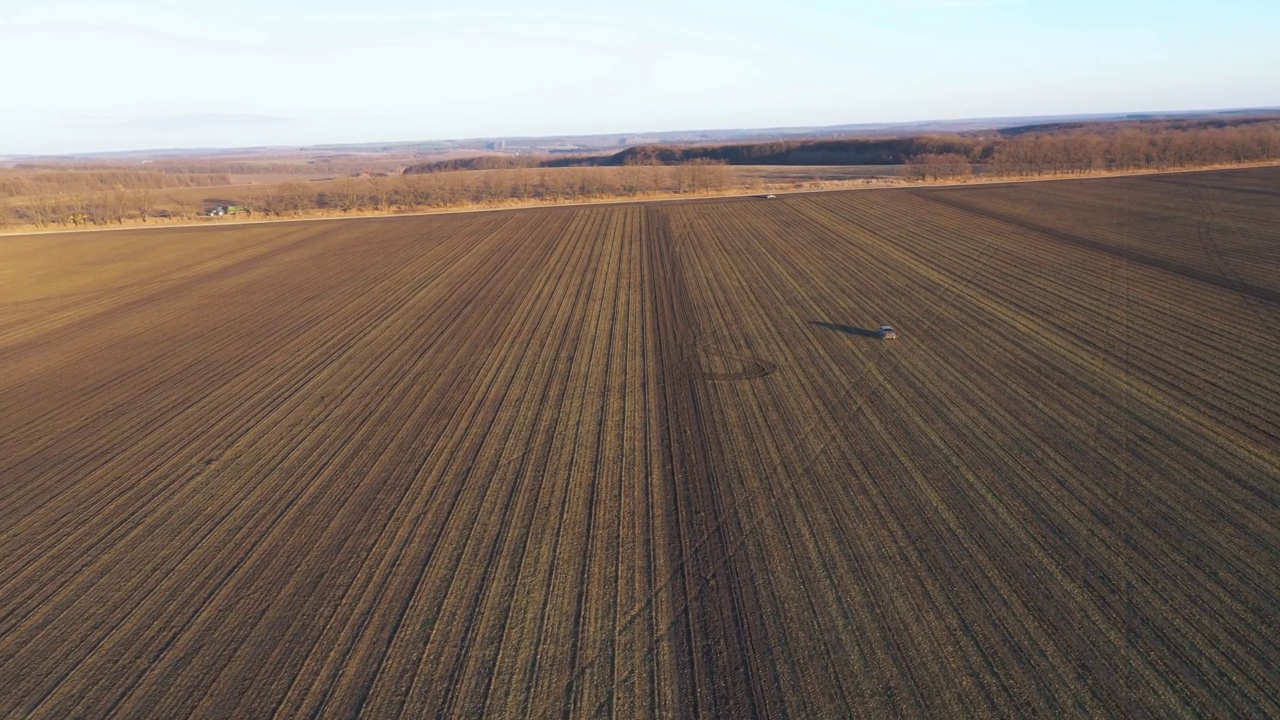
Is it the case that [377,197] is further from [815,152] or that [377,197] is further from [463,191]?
[815,152]

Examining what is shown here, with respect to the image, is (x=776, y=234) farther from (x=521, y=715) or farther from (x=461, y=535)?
(x=521, y=715)

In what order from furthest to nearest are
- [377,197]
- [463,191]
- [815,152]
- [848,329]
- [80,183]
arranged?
1. [815,152]
2. [80,183]
3. [463,191]
4. [377,197]
5. [848,329]

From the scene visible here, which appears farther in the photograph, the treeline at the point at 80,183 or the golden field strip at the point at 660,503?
the treeline at the point at 80,183

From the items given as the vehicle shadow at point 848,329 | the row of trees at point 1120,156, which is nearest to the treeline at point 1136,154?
the row of trees at point 1120,156

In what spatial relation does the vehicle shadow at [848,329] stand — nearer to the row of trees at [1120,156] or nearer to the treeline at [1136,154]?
the row of trees at [1120,156]

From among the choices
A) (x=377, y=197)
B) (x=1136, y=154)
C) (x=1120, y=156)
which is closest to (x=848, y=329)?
(x=377, y=197)

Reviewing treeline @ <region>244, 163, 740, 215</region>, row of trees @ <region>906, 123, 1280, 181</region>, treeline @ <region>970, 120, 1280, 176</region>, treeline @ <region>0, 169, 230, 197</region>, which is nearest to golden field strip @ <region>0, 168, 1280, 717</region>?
treeline @ <region>244, 163, 740, 215</region>

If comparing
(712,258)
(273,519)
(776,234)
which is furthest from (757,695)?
(776,234)

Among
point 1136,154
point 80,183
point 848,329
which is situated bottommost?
point 848,329
